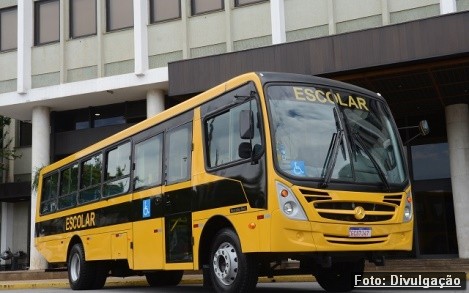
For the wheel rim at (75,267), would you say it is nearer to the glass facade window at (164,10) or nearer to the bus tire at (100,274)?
the bus tire at (100,274)

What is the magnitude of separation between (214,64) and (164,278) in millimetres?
6677

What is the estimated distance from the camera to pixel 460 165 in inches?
789

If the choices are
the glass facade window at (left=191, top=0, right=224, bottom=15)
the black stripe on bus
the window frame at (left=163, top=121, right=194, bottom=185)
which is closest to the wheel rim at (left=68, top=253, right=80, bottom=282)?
the black stripe on bus

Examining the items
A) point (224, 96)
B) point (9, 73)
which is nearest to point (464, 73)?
point (224, 96)

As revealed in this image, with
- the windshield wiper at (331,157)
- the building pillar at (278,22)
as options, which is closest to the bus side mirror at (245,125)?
the windshield wiper at (331,157)

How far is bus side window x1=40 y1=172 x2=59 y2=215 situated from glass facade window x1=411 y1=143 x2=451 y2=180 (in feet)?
39.2

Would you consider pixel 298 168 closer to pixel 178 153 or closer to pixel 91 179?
pixel 178 153

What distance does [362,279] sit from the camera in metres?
10.8

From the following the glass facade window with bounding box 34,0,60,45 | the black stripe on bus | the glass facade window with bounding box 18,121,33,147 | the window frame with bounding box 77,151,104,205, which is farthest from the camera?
the glass facade window with bounding box 18,121,33,147

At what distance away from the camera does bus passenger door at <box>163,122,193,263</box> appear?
10055 millimetres

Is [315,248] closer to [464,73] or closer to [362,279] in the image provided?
[362,279]

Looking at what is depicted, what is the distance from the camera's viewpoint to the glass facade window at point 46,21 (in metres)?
25.7

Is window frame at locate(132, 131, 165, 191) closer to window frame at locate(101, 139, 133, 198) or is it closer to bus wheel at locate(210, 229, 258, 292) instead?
window frame at locate(101, 139, 133, 198)

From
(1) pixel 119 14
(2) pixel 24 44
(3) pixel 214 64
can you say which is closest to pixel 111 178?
(3) pixel 214 64
